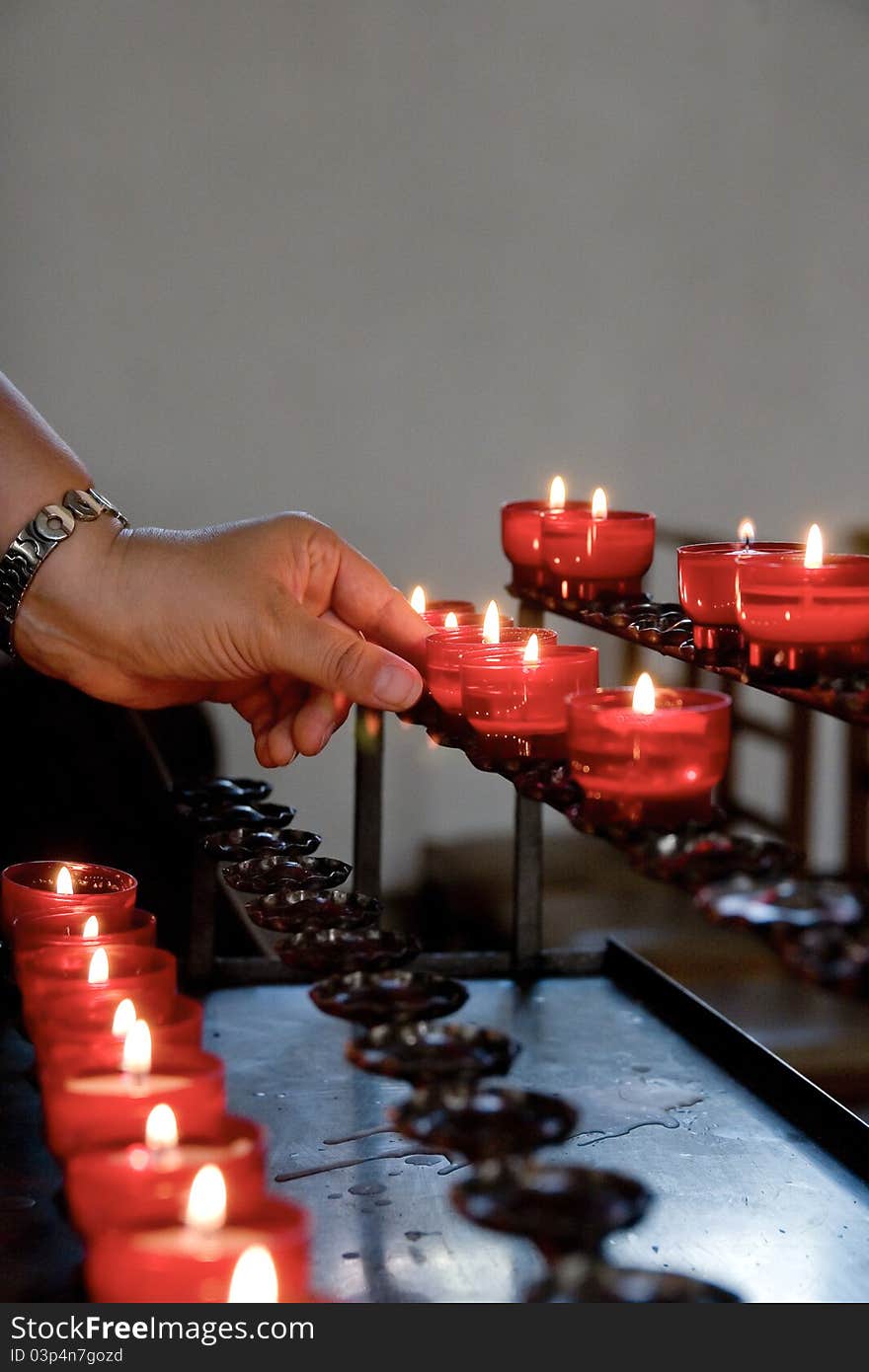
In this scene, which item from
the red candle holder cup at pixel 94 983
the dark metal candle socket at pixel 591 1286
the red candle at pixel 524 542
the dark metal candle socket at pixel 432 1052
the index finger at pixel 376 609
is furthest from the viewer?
the red candle at pixel 524 542

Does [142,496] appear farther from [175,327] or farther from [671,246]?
[671,246]

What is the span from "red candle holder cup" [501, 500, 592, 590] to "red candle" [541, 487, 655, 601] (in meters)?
0.05

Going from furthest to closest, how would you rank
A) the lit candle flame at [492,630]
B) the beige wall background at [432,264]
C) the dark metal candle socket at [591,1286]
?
1. the beige wall background at [432,264]
2. the lit candle flame at [492,630]
3. the dark metal candle socket at [591,1286]

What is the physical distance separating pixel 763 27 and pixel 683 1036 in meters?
1.63

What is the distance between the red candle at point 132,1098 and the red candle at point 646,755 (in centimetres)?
22

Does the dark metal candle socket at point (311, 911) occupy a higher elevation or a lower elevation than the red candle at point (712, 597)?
lower

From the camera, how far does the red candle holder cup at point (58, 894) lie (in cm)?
89

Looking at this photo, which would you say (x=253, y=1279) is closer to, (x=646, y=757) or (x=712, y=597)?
(x=646, y=757)

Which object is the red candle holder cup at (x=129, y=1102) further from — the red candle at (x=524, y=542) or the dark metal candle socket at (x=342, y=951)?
the red candle at (x=524, y=542)

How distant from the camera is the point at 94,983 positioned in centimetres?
73

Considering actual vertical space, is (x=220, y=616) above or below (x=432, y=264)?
below

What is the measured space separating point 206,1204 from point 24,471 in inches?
23.7

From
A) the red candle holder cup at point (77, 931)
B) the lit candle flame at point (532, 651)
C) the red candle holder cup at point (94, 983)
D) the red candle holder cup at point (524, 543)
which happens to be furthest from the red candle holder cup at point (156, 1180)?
the red candle holder cup at point (524, 543)

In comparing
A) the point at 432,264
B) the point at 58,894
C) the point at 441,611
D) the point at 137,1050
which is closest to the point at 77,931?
the point at 58,894
